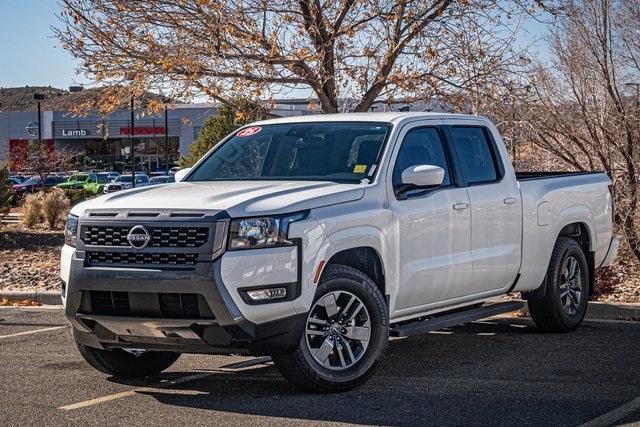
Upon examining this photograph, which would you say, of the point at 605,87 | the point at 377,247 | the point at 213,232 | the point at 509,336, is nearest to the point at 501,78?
the point at 605,87

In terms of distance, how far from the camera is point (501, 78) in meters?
15.3

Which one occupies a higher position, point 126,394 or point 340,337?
point 340,337

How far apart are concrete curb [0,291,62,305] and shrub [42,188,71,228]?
38.5ft

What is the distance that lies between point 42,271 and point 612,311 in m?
8.64

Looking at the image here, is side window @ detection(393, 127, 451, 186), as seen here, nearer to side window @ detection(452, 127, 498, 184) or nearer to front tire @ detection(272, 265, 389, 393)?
side window @ detection(452, 127, 498, 184)

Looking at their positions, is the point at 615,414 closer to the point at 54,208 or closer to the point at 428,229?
the point at 428,229

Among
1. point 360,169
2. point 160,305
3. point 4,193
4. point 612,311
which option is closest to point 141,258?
point 160,305

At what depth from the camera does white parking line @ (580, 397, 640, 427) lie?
6547 millimetres

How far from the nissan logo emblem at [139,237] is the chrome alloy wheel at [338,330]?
1.18 metres

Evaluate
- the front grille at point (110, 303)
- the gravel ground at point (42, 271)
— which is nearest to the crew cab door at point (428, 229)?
the front grille at point (110, 303)

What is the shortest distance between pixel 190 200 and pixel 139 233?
1.38 ft

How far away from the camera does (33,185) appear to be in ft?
185

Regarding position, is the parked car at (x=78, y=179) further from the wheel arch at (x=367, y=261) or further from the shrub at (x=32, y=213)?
the wheel arch at (x=367, y=261)

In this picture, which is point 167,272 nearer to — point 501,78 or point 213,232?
point 213,232
